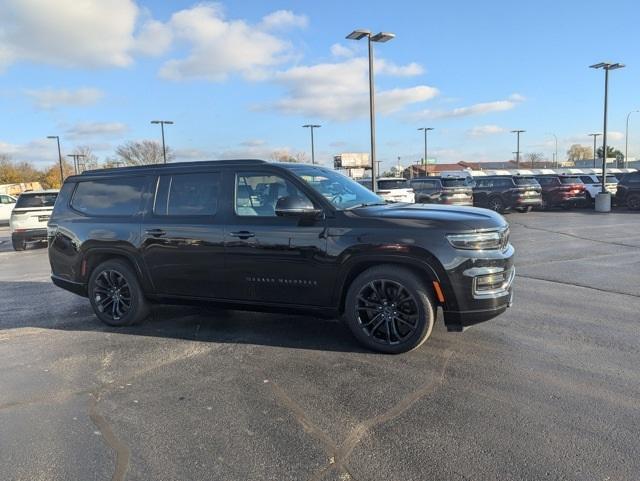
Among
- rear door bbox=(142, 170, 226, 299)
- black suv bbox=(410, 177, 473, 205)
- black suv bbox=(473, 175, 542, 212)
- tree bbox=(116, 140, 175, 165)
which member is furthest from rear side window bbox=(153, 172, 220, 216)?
tree bbox=(116, 140, 175, 165)

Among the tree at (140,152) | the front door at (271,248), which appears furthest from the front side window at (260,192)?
the tree at (140,152)

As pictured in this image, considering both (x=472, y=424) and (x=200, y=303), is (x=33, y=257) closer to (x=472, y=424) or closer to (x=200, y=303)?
(x=200, y=303)

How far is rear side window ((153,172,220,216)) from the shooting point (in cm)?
546

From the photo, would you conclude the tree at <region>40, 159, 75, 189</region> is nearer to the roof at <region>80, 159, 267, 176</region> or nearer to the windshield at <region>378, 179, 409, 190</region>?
the windshield at <region>378, 179, 409, 190</region>

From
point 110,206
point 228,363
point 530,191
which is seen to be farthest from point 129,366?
point 530,191

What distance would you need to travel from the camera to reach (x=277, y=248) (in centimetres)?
500

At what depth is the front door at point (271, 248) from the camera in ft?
16.0

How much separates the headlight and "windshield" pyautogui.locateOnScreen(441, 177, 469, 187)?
18.0 metres

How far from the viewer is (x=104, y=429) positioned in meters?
3.55

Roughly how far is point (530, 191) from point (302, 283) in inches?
797

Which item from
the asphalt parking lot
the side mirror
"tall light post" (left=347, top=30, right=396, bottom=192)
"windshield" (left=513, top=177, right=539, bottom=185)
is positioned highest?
"tall light post" (left=347, top=30, right=396, bottom=192)

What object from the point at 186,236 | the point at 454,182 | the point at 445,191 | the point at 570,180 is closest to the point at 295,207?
the point at 186,236

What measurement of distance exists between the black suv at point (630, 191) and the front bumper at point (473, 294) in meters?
21.4

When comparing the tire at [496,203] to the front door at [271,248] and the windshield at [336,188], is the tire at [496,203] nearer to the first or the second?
the windshield at [336,188]
